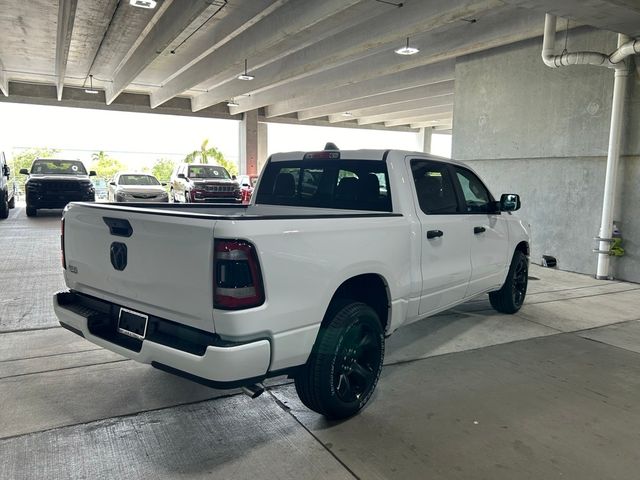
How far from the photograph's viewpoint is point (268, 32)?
11.0 meters

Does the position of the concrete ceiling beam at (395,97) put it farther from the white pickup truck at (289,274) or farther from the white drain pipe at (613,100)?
the white pickup truck at (289,274)

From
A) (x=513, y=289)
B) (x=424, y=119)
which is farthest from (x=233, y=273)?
(x=424, y=119)

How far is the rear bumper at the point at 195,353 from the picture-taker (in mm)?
Result: 2318

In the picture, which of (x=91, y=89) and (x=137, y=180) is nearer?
(x=137, y=180)

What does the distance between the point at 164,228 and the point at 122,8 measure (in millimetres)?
11322

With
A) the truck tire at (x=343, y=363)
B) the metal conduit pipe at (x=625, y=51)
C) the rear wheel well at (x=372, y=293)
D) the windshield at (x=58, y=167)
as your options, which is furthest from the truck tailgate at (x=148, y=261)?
the windshield at (x=58, y=167)

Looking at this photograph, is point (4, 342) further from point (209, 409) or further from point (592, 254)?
point (592, 254)

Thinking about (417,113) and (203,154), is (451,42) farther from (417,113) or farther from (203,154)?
(203,154)

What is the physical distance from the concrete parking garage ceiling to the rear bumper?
622 cm

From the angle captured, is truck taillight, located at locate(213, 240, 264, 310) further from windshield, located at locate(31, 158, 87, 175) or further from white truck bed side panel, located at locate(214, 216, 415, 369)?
windshield, located at locate(31, 158, 87, 175)

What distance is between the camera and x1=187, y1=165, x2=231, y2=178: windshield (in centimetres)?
1795

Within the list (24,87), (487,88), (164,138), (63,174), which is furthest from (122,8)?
(164,138)

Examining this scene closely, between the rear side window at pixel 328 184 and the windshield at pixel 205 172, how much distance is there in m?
14.1

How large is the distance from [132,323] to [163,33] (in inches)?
419
